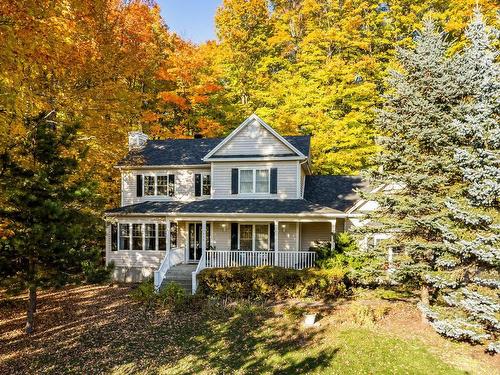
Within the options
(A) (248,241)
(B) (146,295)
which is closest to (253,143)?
(A) (248,241)

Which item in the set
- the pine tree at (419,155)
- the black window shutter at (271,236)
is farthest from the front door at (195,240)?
the pine tree at (419,155)

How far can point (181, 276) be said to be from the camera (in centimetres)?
1800

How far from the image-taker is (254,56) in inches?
1337

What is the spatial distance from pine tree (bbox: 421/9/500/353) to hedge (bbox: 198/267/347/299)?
4.87 meters

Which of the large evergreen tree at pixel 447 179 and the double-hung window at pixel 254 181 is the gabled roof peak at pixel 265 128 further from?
the large evergreen tree at pixel 447 179

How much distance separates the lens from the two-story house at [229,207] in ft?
61.4

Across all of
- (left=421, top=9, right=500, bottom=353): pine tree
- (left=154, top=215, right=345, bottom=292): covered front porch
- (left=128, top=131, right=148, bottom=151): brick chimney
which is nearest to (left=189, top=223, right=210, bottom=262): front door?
(left=154, top=215, right=345, bottom=292): covered front porch

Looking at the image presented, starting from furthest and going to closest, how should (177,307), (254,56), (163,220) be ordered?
(254,56) < (163,220) < (177,307)

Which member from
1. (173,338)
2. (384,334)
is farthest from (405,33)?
(173,338)

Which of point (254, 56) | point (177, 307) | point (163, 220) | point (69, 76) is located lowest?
point (177, 307)

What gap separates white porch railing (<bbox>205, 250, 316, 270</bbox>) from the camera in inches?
722

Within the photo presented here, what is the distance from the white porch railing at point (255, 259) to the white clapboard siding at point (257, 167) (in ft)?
10.3

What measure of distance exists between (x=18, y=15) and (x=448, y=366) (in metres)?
12.9

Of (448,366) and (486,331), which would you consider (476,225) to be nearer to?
(486,331)
